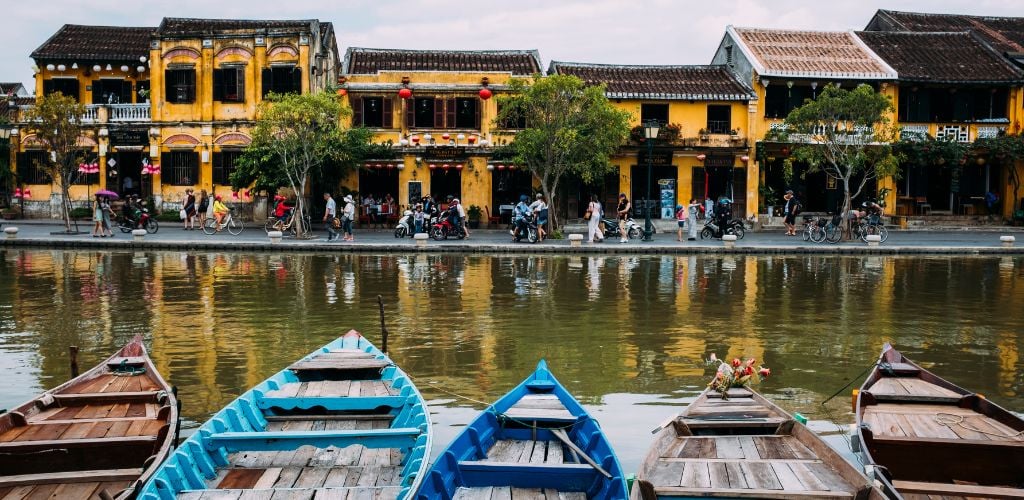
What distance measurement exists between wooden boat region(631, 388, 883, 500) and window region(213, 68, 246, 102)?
30908 millimetres

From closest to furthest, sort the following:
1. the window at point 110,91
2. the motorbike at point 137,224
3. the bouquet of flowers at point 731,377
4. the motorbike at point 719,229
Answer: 1. the bouquet of flowers at point 731,377
2. the motorbike at point 137,224
3. the motorbike at point 719,229
4. the window at point 110,91

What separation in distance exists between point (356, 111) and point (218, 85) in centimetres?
541

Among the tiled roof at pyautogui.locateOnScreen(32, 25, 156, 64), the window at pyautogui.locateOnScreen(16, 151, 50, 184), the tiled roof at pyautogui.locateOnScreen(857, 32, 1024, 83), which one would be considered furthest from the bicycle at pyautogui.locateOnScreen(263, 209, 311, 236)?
the tiled roof at pyautogui.locateOnScreen(857, 32, 1024, 83)

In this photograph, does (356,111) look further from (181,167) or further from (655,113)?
(655,113)

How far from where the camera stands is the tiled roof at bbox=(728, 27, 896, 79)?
1441 inches

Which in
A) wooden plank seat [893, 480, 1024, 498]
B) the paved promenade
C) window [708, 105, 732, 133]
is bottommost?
wooden plank seat [893, 480, 1024, 498]

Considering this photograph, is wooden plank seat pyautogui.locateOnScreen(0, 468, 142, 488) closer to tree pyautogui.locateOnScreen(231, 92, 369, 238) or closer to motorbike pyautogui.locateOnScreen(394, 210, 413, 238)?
tree pyautogui.locateOnScreen(231, 92, 369, 238)

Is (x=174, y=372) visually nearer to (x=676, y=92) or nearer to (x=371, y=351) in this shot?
(x=371, y=351)

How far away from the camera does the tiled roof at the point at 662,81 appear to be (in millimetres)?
36375

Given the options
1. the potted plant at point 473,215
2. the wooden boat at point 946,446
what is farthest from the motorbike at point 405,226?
the wooden boat at point 946,446

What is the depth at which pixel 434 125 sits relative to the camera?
35906 mm

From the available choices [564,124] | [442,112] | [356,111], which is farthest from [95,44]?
[564,124]

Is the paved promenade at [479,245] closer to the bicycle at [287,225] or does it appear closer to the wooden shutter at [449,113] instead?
the bicycle at [287,225]

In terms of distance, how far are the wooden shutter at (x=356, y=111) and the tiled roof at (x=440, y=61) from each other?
3.51 ft
